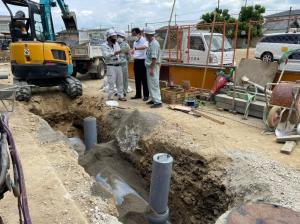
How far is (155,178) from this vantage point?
4355 millimetres

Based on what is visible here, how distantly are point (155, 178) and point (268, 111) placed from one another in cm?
315

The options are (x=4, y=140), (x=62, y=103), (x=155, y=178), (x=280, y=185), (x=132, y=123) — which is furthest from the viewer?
(x=62, y=103)

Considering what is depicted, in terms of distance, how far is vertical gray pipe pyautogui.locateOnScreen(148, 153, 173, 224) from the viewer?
4289mm

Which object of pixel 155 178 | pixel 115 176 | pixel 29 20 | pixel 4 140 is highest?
pixel 29 20

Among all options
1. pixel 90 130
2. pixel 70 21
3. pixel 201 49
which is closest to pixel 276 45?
pixel 201 49

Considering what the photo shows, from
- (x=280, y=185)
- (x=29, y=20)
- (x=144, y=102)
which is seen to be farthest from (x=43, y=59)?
(x=280, y=185)

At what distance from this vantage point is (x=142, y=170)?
5.98 metres

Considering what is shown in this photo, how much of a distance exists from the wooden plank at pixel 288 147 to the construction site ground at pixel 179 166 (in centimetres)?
7

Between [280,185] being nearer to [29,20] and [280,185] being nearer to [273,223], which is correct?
[273,223]

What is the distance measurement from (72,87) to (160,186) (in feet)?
15.6

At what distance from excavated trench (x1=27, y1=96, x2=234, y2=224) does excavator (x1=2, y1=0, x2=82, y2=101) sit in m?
0.78

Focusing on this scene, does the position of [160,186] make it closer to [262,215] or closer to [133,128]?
[262,215]

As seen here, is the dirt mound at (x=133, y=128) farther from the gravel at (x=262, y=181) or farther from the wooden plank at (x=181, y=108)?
the gravel at (x=262, y=181)

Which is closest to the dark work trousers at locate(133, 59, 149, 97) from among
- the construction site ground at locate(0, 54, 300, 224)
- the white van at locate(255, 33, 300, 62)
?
the construction site ground at locate(0, 54, 300, 224)
